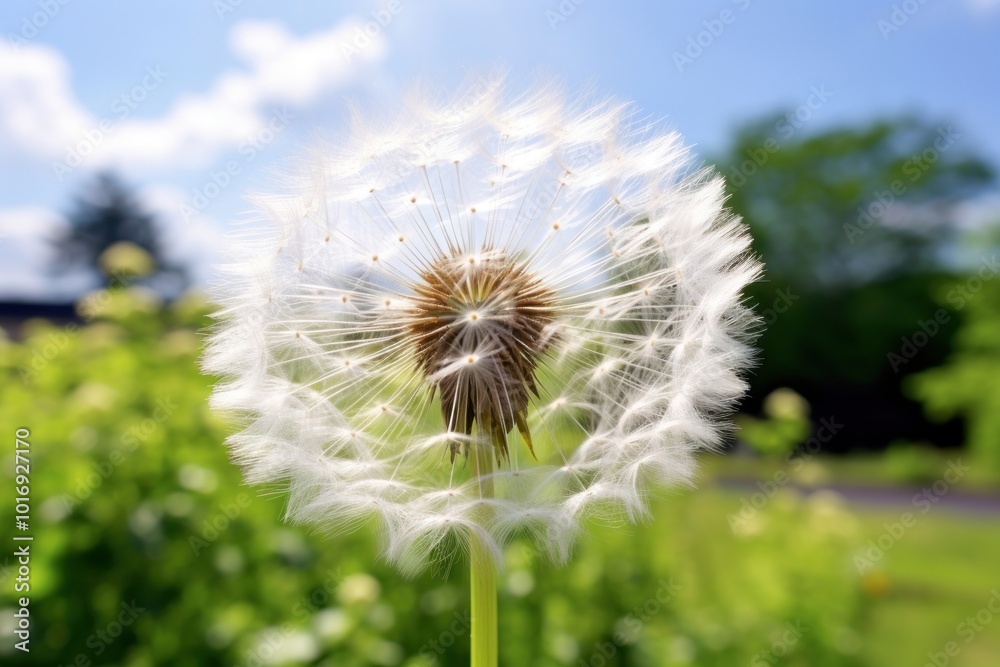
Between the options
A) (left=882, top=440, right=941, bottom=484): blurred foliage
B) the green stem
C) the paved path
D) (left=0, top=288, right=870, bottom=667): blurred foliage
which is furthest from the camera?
(left=882, top=440, right=941, bottom=484): blurred foliage

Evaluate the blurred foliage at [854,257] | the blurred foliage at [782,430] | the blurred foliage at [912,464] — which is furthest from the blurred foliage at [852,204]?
the blurred foliage at [782,430]

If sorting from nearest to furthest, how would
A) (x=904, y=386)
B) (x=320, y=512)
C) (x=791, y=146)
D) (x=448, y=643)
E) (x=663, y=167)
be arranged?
(x=320, y=512), (x=663, y=167), (x=448, y=643), (x=904, y=386), (x=791, y=146)

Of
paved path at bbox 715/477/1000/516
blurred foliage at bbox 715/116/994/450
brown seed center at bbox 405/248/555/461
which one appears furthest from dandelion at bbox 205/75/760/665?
blurred foliage at bbox 715/116/994/450

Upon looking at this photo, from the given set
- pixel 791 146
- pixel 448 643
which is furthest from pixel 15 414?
pixel 791 146

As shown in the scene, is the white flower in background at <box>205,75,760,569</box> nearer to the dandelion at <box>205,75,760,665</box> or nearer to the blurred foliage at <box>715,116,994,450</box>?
the dandelion at <box>205,75,760,665</box>

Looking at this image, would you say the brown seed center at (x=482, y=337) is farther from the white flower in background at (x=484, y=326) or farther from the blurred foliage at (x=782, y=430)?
the blurred foliage at (x=782, y=430)

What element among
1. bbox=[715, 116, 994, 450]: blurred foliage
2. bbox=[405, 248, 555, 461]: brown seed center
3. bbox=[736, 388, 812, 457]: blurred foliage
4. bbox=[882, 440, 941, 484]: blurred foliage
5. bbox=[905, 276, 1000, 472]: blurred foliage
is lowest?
bbox=[405, 248, 555, 461]: brown seed center

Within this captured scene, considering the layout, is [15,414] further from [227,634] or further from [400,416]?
[400,416]

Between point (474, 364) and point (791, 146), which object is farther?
point (791, 146)

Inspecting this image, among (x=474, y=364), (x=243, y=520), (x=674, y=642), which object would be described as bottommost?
(x=674, y=642)
